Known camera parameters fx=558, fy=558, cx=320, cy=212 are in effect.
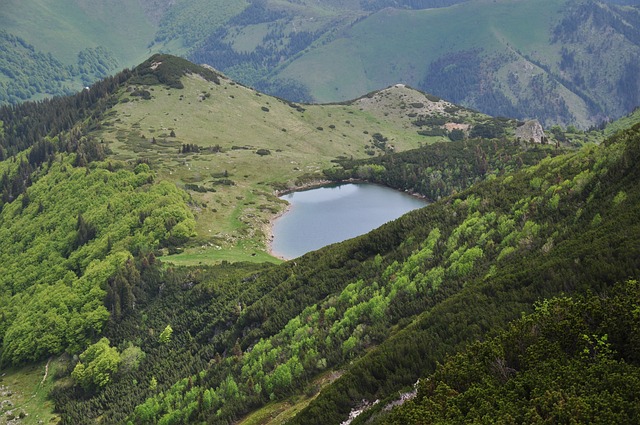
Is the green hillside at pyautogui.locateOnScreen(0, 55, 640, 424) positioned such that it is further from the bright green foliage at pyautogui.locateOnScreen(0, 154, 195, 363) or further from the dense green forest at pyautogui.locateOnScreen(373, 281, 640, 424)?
the bright green foliage at pyautogui.locateOnScreen(0, 154, 195, 363)

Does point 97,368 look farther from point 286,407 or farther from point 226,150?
point 226,150

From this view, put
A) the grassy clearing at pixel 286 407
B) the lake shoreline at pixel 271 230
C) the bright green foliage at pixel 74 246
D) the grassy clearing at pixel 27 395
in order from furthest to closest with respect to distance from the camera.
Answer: the lake shoreline at pixel 271 230
the bright green foliage at pixel 74 246
the grassy clearing at pixel 27 395
the grassy clearing at pixel 286 407

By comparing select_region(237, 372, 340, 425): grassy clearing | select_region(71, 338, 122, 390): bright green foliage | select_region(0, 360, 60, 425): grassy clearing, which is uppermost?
select_region(237, 372, 340, 425): grassy clearing

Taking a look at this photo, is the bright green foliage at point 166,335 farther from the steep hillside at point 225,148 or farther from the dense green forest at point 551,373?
the dense green forest at point 551,373

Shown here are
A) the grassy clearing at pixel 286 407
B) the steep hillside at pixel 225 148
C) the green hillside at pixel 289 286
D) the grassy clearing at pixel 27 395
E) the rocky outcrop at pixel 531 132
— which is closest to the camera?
the green hillside at pixel 289 286

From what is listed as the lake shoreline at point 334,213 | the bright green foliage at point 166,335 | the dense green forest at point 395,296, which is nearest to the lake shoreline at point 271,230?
the lake shoreline at point 334,213

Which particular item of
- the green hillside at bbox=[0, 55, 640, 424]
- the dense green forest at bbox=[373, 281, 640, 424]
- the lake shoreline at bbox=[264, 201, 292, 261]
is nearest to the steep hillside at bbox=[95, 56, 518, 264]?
the lake shoreline at bbox=[264, 201, 292, 261]

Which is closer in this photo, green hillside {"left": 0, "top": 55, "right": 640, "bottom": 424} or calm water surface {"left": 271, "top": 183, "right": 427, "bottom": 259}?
green hillside {"left": 0, "top": 55, "right": 640, "bottom": 424}

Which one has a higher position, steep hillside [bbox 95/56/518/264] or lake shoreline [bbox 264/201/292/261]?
steep hillside [bbox 95/56/518/264]
